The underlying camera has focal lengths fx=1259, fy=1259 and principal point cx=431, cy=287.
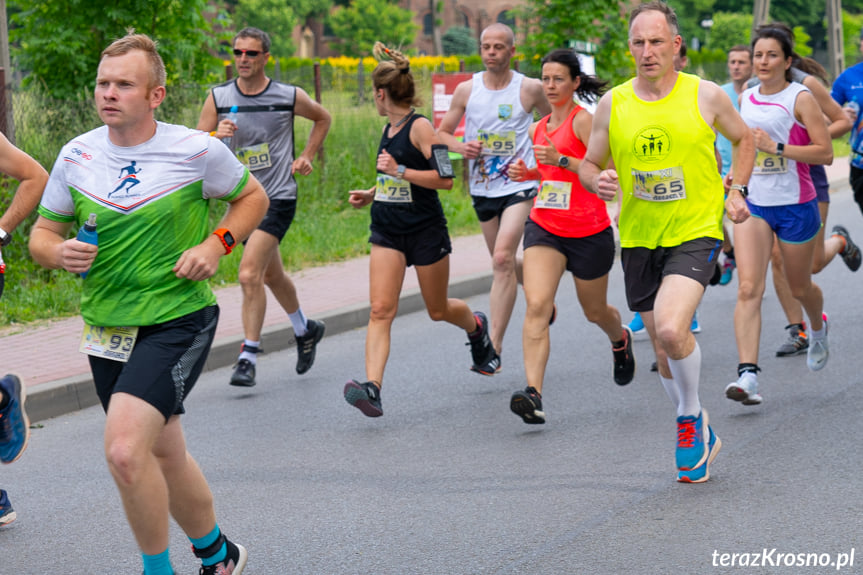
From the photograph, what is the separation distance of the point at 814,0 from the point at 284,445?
91905mm

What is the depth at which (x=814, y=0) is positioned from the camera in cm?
9106

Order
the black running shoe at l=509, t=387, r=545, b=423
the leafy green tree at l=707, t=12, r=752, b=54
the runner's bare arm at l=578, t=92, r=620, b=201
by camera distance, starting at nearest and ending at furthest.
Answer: the runner's bare arm at l=578, t=92, r=620, b=201 → the black running shoe at l=509, t=387, r=545, b=423 → the leafy green tree at l=707, t=12, r=752, b=54

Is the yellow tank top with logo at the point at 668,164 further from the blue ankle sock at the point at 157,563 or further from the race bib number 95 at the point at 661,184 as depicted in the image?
the blue ankle sock at the point at 157,563

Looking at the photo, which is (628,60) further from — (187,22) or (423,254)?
(423,254)

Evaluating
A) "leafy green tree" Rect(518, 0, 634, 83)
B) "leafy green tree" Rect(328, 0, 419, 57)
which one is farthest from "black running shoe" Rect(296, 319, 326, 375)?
"leafy green tree" Rect(328, 0, 419, 57)

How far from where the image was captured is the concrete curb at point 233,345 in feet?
23.9

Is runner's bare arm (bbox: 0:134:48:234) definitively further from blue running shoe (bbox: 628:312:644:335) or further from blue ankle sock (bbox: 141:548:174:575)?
blue running shoe (bbox: 628:312:644:335)

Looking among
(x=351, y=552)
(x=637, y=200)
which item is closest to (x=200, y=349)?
(x=351, y=552)

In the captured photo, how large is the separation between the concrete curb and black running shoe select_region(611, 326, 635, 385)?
109 inches

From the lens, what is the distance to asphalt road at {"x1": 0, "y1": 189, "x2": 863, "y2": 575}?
15.0 feet

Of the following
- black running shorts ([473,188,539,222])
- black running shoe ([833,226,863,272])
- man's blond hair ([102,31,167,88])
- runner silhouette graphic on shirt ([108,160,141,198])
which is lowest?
black running shoe ([833,226,863,272])

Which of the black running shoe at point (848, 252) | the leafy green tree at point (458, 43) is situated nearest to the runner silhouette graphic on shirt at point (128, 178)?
the black running shoe at point (848, 252)

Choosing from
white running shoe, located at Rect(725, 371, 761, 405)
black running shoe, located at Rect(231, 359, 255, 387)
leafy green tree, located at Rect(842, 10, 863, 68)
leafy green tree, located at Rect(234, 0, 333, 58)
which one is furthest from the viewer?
leafy green tree, located at Rect(234, 0, 333, 58)

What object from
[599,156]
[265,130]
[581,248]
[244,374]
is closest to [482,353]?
[581,248]
